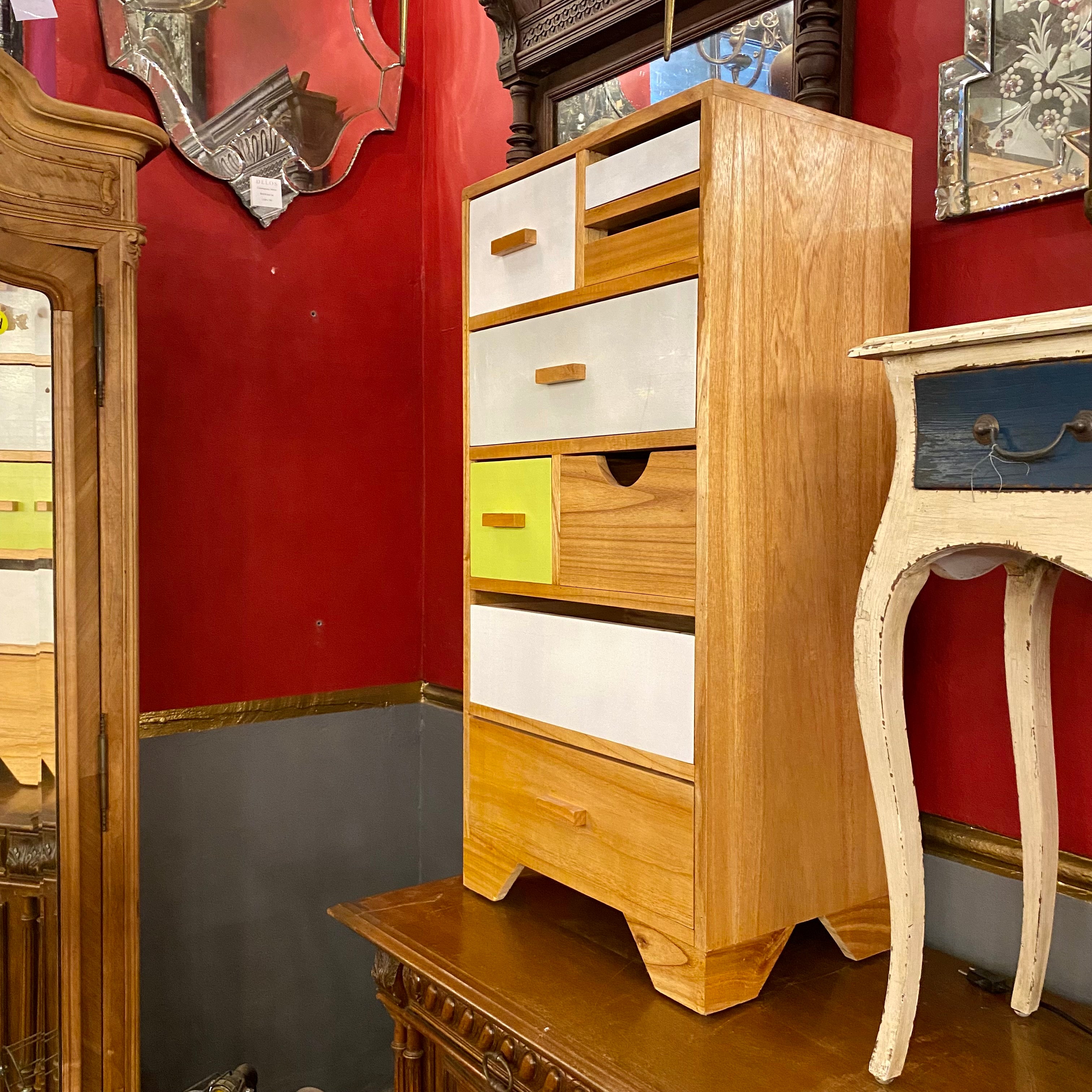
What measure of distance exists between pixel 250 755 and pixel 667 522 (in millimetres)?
1343

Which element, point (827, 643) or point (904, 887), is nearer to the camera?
point (904, 887)

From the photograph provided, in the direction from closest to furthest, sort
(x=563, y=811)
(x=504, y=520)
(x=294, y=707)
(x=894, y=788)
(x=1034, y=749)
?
1. (x=894, y=788)
2. (x=1034, y=749)
3. (x=563, y=811)
4. (x=504, y=520)
5. (x=294, y=707)

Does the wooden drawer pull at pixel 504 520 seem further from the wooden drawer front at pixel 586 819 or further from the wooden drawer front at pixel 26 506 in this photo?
the wooden drawer front at pixel 26 506

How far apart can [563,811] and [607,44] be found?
1.43 m

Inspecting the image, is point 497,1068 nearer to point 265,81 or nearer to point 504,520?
point 504,520

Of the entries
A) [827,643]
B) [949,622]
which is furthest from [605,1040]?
[949,622]

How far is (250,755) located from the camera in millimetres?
2287

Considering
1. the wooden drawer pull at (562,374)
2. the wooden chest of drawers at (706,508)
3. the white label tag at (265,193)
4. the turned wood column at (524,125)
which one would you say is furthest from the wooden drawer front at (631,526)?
the white label tag at (265,193)

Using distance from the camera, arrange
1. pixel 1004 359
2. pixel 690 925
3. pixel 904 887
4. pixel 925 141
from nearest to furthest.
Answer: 1. pixel 1004 359
2. pixel 904 887
3. pixel 690 925
4. pixel 925 141

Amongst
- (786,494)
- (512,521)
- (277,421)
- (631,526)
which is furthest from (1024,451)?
(277,421)

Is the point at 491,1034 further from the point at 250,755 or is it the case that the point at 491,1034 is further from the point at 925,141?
the point at 925,141

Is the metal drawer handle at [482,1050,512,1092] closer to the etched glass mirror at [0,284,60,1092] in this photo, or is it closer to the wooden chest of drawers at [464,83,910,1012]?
the wooden chest of drawers at [464,83,910,1012]

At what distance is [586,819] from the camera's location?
148cm

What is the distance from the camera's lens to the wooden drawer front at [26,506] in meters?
1.50
